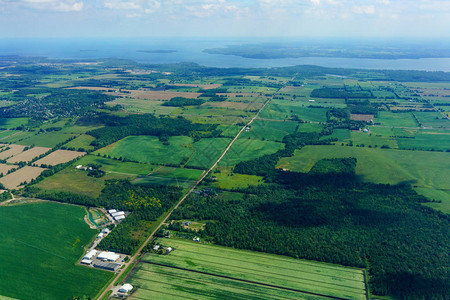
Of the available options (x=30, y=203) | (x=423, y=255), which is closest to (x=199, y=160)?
(x=30, y=203)

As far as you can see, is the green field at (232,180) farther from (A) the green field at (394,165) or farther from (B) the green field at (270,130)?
(B) the green field at (270,130)

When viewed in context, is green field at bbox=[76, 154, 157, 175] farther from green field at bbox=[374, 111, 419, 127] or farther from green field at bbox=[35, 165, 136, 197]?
green field at bbox=[374, 111, 419, 127]

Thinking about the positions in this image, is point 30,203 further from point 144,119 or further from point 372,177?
point 372,177

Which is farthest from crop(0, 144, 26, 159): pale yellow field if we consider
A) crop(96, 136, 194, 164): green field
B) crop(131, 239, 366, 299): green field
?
crop(131, 239, 366, 299): green field

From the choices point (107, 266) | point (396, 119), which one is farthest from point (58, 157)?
point (396, 119)

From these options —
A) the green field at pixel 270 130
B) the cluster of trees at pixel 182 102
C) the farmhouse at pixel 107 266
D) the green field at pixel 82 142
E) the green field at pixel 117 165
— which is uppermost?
the cluster of trees at pixel 182 102

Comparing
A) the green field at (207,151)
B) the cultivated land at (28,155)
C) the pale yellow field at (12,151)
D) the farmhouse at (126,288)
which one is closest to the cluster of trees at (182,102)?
the green field at (207,151)
